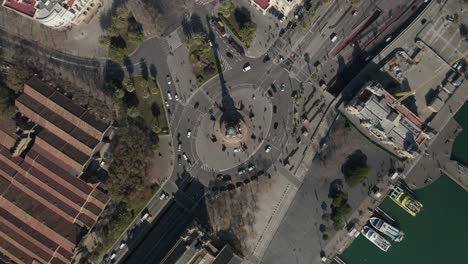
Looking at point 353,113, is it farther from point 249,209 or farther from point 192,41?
point 192,41

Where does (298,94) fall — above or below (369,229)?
above

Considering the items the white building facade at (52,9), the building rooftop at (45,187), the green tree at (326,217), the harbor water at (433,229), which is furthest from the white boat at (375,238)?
the white building facade at (52,9)

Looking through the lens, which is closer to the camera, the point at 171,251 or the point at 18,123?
the point at 171,251

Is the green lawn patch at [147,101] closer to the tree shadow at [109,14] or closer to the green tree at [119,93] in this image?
the green tree at [119,93]

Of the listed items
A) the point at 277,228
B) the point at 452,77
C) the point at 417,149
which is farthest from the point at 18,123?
the point at 452,77

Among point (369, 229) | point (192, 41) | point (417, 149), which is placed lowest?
point (369, 229)
